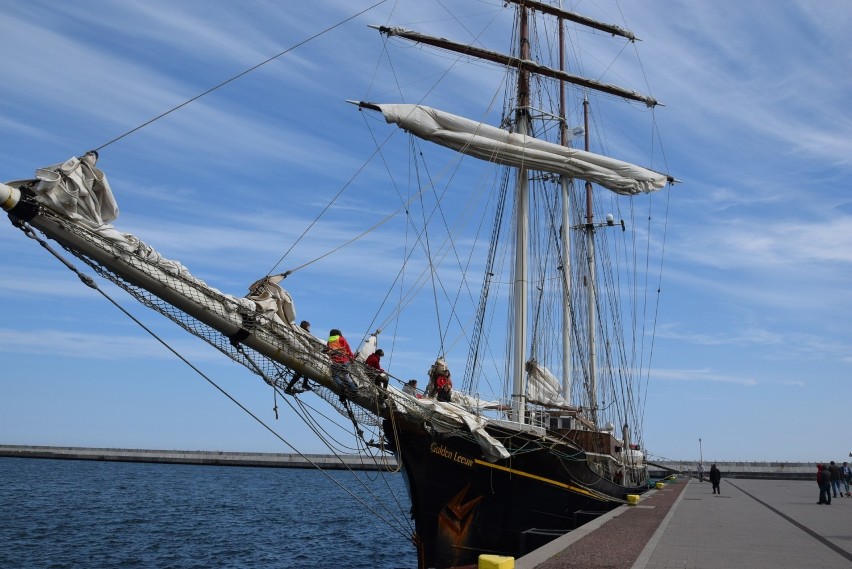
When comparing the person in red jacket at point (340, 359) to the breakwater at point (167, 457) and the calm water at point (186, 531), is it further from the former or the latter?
the breakwater at point (167, 457)

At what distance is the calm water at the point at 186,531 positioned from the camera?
24891 mm

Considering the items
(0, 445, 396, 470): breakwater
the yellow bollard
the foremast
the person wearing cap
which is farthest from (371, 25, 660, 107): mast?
(0, 445, 396, 470): breakwater

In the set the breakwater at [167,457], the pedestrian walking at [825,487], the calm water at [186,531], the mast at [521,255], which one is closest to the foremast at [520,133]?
the mast at [521,255]

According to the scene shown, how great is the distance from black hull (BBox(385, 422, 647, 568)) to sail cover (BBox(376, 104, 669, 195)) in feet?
30.0

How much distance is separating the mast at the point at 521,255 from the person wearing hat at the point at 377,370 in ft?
20.4

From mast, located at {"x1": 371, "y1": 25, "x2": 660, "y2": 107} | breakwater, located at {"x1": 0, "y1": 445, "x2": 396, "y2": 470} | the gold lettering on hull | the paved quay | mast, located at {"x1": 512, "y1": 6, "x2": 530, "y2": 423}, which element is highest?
mast, located at {"x1": 371, "y1": 25, "x2": 660, "y2": 107}

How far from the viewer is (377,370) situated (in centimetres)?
1705

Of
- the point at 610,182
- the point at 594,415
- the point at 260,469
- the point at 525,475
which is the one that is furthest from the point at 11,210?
the point at 260,469

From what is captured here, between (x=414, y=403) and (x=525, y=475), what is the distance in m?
4.28

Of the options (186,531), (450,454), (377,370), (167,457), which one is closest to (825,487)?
(450,454)

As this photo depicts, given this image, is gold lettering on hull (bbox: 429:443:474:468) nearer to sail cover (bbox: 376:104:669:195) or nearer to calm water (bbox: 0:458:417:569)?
calm water (bbox: 0:458:417:569)

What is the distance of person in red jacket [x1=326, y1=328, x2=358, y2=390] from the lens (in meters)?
16.2

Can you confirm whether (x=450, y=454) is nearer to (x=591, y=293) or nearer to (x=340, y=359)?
(x=340, y=359)

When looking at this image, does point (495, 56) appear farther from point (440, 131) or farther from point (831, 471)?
point (831, 471)
